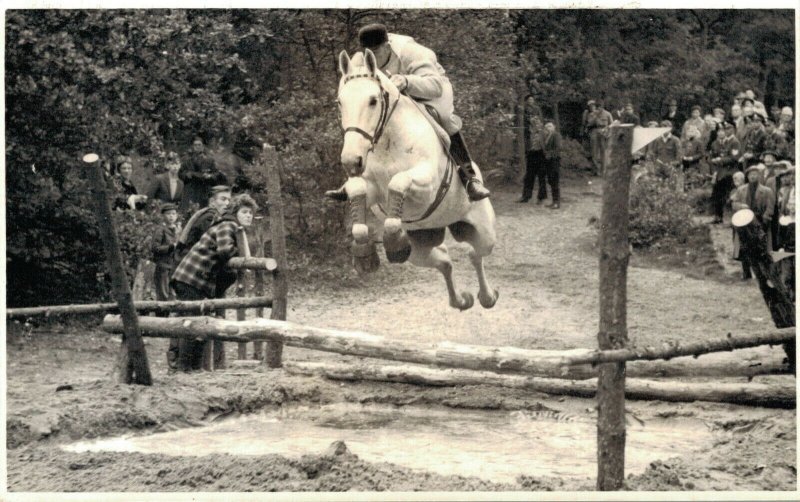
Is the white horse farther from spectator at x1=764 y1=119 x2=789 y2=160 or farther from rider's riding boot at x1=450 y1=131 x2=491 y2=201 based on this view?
spectator at x1=764 y1=119 x2=789 y2=160

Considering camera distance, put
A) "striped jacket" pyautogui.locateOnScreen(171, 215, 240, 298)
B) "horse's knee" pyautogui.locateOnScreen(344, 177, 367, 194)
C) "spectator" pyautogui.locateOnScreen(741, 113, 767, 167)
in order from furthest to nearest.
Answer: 1. "spectator" pyautogui.locateOnScreen(741, 113, 767, 167)
2. "striped jacket" pyautogui.locateOnScreen(171, 215, 240, 298)
3. "horse's knee" pyautogui.locateOnScreen(344, 177, 367, 194)

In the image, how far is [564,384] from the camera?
365 inches

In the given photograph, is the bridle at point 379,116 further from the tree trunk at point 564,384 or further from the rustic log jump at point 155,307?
the tree trunk at point 564,384

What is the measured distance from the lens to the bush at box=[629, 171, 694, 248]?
1406 cm

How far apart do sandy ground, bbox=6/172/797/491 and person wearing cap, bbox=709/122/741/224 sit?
55 centimetres

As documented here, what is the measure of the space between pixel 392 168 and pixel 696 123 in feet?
22.5

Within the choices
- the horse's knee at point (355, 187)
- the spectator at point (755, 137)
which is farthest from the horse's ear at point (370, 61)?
the spectator at point (755, 137)

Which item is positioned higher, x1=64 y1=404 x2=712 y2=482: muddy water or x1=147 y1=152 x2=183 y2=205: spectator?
x1=147 y1=152 x2=183 y2=205: spectator

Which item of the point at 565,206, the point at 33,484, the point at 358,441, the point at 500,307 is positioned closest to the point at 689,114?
the point at 565,206

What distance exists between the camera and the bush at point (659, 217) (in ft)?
46.1

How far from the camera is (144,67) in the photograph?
10703 millimetres

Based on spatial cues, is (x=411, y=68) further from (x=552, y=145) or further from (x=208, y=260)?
(x=552, y=145)

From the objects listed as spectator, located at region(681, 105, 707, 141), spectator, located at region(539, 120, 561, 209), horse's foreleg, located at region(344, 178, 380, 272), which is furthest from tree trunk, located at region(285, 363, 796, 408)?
spectator, located at region(681, 105, 707, 141)

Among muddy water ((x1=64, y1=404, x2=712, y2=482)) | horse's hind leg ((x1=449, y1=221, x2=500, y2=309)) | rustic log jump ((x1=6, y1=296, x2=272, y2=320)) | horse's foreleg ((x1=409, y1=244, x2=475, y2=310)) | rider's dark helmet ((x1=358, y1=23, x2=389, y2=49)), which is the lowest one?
muddy water ((x1=64, y1=404, x2=712, y2=482))
